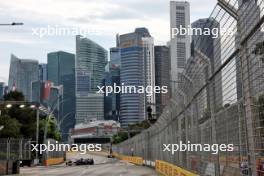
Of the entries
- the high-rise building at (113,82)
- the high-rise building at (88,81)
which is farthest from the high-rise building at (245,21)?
the high-rise building at (88,81)

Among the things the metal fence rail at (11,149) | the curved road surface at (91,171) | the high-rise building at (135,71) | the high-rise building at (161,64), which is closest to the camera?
the curved road surface at (91,171)

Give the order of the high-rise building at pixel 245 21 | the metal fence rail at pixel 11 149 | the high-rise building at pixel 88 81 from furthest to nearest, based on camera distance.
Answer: the high-rise building at pixel 88 81
the metal fence rail at pixel 11 149
the high-rise building at pixel 245 21

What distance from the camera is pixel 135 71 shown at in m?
108

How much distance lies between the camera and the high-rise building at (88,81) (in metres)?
157

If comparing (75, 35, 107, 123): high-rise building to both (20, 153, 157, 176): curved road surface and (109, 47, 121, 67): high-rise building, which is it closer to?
(109, 47, 121, 67): high-rise building

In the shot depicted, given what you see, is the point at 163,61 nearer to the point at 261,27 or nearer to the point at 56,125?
the point at 56,125

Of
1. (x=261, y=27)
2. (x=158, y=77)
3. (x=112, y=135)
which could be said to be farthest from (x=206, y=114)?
(x=112, y=135)

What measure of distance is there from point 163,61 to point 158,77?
3.94m

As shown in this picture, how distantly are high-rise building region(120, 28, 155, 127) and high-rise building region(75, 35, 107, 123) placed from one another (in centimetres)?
1405

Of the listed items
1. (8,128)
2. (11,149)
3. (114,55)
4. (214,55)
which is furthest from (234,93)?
(114,55)

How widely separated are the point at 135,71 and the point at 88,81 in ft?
182

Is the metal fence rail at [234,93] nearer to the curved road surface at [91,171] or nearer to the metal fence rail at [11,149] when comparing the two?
the curved road surface at [91,171]

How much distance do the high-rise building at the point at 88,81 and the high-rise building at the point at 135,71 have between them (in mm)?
14054

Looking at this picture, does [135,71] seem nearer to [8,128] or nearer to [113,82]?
[113,82]
